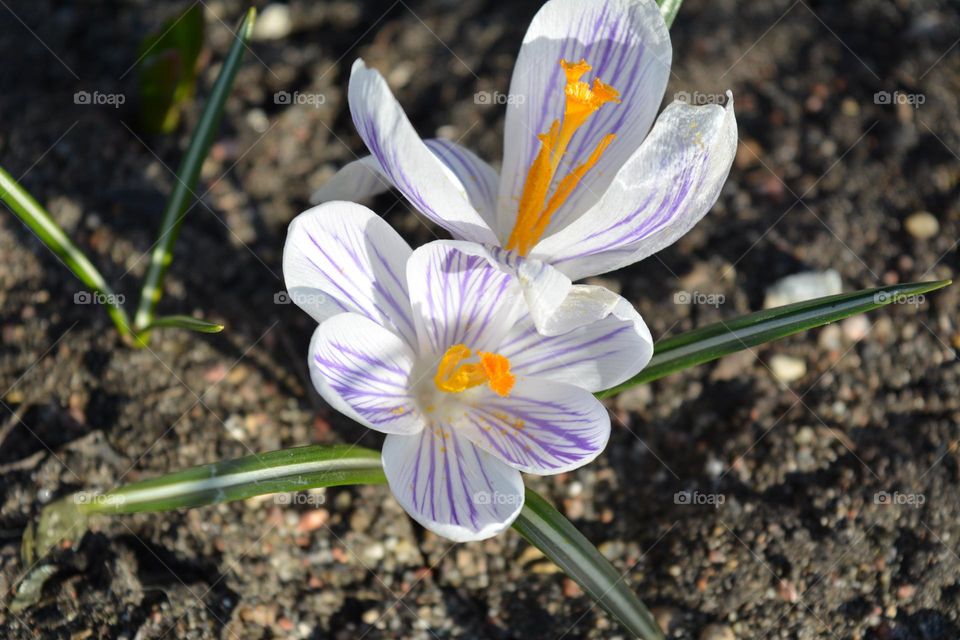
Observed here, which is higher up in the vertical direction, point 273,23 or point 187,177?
point 273,23

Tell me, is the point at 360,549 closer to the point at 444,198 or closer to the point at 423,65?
the point at 444,198

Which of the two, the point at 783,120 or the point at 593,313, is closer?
the point at 593,313

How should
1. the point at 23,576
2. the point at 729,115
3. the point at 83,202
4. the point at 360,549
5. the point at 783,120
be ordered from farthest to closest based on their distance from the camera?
the point at 783,120 < the point at 83,202 < the point at 360,549 < the point at 23,576 < the point at 729,115

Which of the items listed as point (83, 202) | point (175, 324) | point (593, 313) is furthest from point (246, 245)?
point (593, 313)

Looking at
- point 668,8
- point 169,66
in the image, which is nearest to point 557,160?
point 668,8

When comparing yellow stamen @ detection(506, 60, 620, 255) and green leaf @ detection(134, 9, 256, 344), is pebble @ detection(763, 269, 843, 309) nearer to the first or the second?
yellow stamen @ detection(506, 60, 620, 255)

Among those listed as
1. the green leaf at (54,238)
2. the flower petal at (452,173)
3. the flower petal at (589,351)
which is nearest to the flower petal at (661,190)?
the flower petal at (589,351)

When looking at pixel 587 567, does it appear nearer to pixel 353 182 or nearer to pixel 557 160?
pixel 557 160

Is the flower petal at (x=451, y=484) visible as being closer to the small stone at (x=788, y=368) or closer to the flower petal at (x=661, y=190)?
the flower petal at (x=661, y=190)
